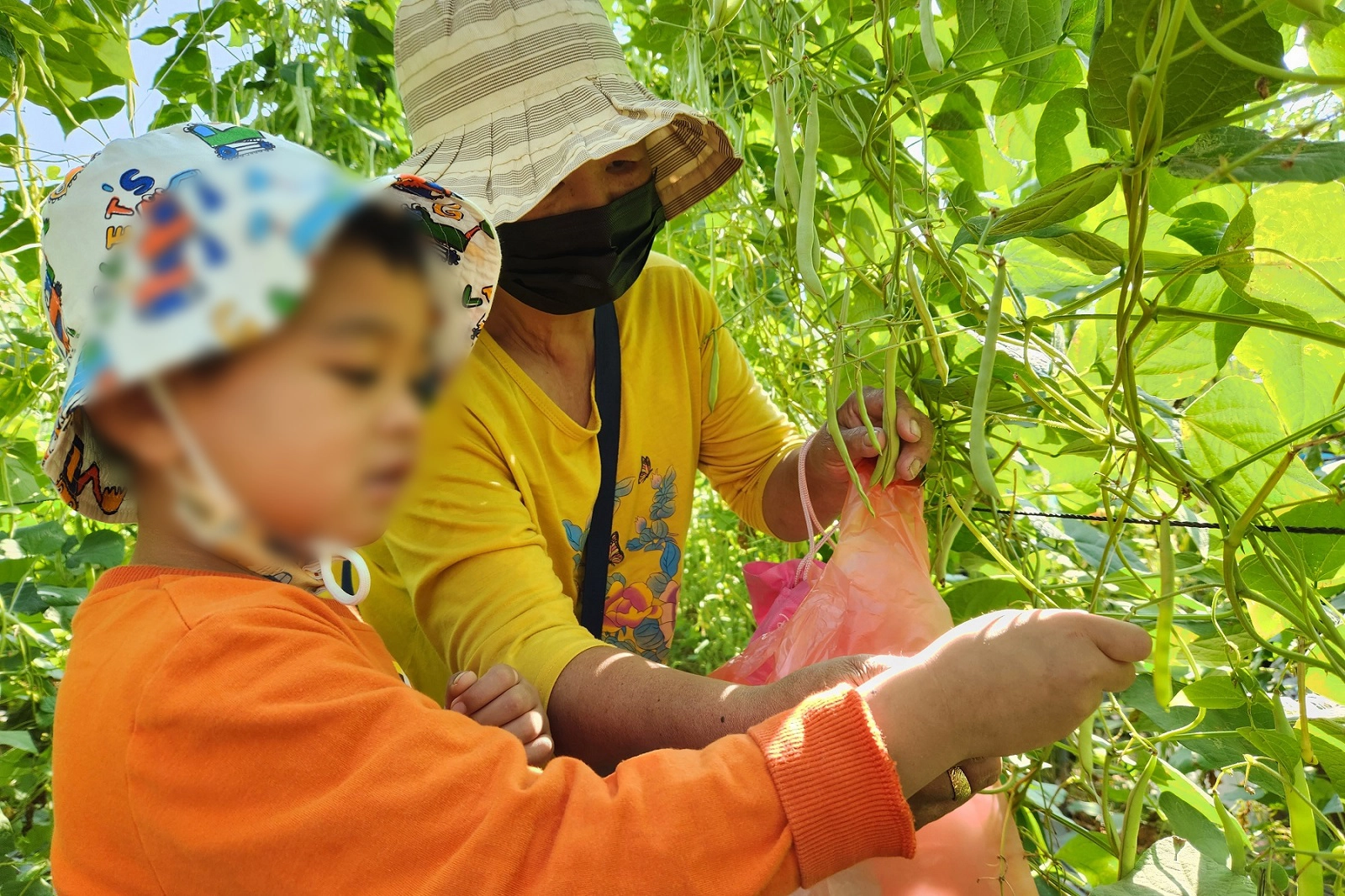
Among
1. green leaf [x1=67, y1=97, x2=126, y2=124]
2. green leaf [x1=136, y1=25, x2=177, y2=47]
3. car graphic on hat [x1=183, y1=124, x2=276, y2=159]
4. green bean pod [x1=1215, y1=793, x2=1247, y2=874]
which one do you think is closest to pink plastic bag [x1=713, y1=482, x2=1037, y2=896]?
green bean pod [x1=1215, y1=793, x2=1247, y2=874]

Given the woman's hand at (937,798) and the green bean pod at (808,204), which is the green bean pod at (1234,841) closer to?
the woman's hand at (937,798)

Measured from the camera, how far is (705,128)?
3.46ft

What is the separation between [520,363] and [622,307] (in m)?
0.18

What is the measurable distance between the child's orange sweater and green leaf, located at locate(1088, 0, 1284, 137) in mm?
347

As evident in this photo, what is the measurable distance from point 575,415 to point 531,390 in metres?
0.08

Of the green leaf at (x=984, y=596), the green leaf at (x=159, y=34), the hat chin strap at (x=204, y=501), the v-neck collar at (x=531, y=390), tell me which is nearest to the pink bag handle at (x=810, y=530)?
the green leaf at (x=984, y=596)

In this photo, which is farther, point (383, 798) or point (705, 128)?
point (705, 128)

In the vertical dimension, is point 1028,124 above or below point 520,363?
Result: above

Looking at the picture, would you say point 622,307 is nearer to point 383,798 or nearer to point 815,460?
point 815,460

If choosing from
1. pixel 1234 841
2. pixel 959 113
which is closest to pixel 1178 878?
pixel 1234 841

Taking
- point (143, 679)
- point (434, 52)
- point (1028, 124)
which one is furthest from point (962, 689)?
point (434, 52)

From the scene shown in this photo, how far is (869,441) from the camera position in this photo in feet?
2.83

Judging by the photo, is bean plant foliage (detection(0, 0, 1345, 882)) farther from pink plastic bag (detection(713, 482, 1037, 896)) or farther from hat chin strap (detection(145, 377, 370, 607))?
hat chin strap (detection(145, 377, 370, 607))

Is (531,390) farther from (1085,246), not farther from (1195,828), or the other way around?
(1195,828)
